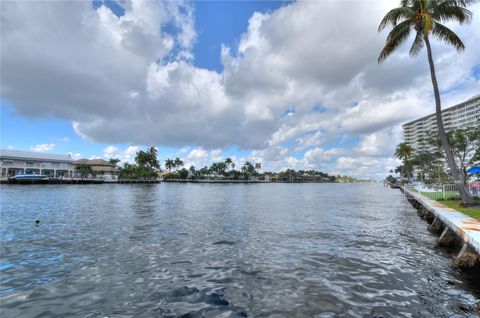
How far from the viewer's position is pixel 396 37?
69.9 feet

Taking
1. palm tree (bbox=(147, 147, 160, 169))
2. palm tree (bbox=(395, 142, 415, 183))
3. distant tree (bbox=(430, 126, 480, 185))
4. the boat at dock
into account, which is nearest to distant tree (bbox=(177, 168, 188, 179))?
palm tree (bbox=(147, 147, 160, 169))

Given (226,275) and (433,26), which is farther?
(433,26)

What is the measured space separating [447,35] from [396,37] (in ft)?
11.3

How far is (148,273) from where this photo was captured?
336 inches

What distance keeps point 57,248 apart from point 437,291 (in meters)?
14.1

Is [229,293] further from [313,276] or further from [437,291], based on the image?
[437,291]

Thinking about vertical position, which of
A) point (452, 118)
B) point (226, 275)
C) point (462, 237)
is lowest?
point (226, 275)

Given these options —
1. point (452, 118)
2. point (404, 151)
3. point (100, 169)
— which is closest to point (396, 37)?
point (404, 151)

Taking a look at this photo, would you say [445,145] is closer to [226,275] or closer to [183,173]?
[226,275]

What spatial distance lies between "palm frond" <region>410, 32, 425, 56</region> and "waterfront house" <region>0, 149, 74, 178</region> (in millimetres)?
113591

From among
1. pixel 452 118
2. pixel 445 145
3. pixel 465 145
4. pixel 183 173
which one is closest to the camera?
pixel 445 145

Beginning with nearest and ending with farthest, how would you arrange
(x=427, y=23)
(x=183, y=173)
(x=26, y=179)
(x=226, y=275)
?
(x=226, y=275), (x=427, y=23), (x=26, y=179), (x=183, y=173)

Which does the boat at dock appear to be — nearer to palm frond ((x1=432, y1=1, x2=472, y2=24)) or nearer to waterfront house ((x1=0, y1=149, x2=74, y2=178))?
waterfront house ((x1=0, y1=149, x2=74, y2=178))

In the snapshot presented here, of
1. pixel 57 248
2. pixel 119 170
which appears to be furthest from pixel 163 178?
pixel 57 248
